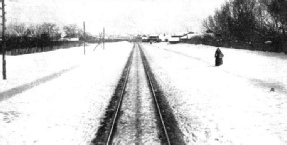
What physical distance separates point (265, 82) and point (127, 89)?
8773mm

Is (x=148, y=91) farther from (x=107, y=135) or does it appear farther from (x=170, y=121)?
(x=107, y=135)

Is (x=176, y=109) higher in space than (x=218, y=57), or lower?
lower

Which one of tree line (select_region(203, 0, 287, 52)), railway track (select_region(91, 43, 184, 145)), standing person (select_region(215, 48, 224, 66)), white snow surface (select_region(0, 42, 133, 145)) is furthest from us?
tree line (select_region(203, 0, 287, 52))

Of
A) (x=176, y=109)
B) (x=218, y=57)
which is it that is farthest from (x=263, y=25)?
(x=176, y=109)

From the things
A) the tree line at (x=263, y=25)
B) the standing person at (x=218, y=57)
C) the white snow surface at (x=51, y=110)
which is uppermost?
the tree line at (x=263, y=25)

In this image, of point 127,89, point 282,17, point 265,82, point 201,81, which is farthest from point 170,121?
point 282,17

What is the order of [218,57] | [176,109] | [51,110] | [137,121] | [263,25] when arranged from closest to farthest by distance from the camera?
[137,121] → [51,110] → [176,109] → [218,57] → [263,25]

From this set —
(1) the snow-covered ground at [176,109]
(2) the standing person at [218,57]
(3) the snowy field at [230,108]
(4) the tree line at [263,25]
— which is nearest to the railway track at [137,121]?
(1) the snow-covered ground at [176,109]

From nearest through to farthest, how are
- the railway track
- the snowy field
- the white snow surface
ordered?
the railway track
the white snow surface
the snowy field

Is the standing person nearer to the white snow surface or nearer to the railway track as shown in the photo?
the white snow surface

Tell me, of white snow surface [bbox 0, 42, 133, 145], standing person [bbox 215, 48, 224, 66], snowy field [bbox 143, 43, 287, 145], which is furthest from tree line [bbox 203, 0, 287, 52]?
white snow surface [bbox 0, 42, 133, 145]

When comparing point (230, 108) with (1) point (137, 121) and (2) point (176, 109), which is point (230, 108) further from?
(1) point (137, 121)

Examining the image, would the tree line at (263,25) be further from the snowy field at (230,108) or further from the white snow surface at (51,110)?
the white snow surface at (51,110)

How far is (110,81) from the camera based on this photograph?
18.1 meters
